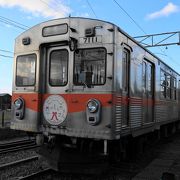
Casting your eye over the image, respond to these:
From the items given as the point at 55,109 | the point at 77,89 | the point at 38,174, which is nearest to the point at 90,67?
the point at 77,89

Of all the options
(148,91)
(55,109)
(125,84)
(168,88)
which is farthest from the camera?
(168,88)

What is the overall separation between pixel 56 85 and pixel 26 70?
95 centimetres

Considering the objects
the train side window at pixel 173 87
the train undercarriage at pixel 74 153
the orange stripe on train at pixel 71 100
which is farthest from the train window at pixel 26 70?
the train side window at pixel 173 87

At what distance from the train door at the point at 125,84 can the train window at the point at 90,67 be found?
0.70 metres

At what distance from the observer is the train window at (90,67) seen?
772cm

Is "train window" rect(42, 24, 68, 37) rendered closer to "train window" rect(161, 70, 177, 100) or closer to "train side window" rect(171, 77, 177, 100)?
"train window" rect(161, 70, 177, 100)

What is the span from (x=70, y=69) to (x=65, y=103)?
0.74m

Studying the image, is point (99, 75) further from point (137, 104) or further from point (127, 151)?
point (127, 151)

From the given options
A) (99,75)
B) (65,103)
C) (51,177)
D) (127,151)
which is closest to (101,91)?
(99,75)

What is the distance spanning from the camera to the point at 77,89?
7.93 meters

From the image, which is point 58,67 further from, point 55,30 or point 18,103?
point 18,103

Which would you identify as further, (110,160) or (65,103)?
(110,160)

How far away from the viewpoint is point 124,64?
8.33 m

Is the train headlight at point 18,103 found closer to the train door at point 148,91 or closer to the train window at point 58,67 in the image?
the train window at point 58,67
